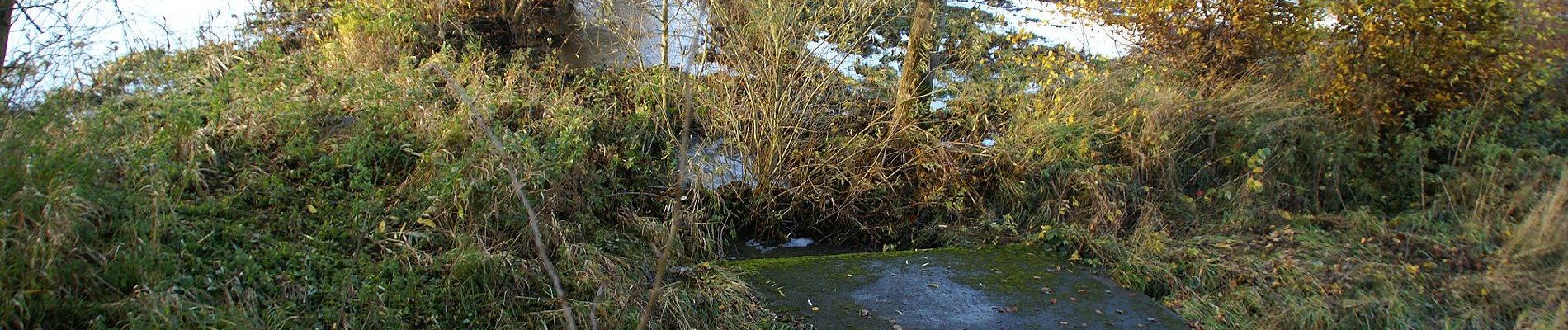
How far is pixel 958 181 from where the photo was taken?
7297 millimetres

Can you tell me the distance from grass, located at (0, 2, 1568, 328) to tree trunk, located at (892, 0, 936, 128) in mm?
181

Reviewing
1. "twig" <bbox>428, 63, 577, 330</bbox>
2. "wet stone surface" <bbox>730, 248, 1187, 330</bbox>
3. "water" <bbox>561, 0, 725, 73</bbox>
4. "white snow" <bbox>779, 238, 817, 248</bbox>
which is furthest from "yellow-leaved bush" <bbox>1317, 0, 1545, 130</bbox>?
"twig" <bbox>428, 63, 577, 330</bbox>

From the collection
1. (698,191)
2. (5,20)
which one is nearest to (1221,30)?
(698,191)

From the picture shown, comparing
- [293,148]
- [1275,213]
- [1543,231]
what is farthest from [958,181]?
[293,148]

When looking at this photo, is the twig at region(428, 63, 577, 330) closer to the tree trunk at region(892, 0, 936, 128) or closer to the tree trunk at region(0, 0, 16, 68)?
the tree trunk at region(0, 0, 16, 68)

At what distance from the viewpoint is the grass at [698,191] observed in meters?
4.28

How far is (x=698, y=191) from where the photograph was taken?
22.5 feet

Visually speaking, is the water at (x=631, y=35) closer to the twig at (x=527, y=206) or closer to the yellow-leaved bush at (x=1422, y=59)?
the twig at (x=527, y=206)

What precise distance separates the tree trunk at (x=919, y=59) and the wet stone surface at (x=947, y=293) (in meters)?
1.65

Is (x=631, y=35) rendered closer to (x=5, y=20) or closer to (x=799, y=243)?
(x=799, y=243)

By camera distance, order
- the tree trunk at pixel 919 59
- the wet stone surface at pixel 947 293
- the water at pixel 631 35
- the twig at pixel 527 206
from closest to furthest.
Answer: the twig at pixel 527 206 < the wet stone surface at pixel 947 293 < the water at pixel 631 35 < the tree trunk at pixel 919 59

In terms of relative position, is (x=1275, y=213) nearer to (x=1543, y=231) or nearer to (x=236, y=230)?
(x=1543, y=231)

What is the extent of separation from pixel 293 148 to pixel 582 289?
1653 millimetres

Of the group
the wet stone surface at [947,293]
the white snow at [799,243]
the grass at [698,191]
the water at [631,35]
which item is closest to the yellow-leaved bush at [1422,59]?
the grass at [698,191]
